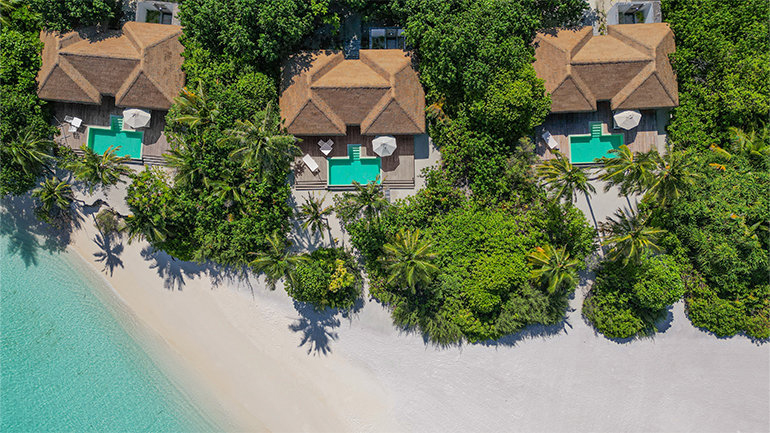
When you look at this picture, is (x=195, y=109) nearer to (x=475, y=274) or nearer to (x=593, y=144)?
(x=475, y=274)

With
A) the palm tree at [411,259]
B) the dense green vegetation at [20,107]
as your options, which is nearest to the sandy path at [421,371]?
the palm tree at [411,259]

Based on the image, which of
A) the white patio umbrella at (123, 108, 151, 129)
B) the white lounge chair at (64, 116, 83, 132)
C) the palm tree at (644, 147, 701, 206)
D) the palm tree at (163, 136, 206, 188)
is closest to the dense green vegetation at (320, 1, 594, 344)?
the palm tree at (644, 147, 701, 206)

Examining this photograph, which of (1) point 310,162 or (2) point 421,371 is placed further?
(2) point 421,371

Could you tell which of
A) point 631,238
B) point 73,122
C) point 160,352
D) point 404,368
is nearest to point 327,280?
point 404,368

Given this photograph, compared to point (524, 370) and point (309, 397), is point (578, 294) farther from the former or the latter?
point (309, 397)

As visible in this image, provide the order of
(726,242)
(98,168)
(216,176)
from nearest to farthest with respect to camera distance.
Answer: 1. (726,242)
2. (98,168)
3. (216,176)

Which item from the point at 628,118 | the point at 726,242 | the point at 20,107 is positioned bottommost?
the point at 726,242

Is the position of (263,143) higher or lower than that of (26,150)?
lower
